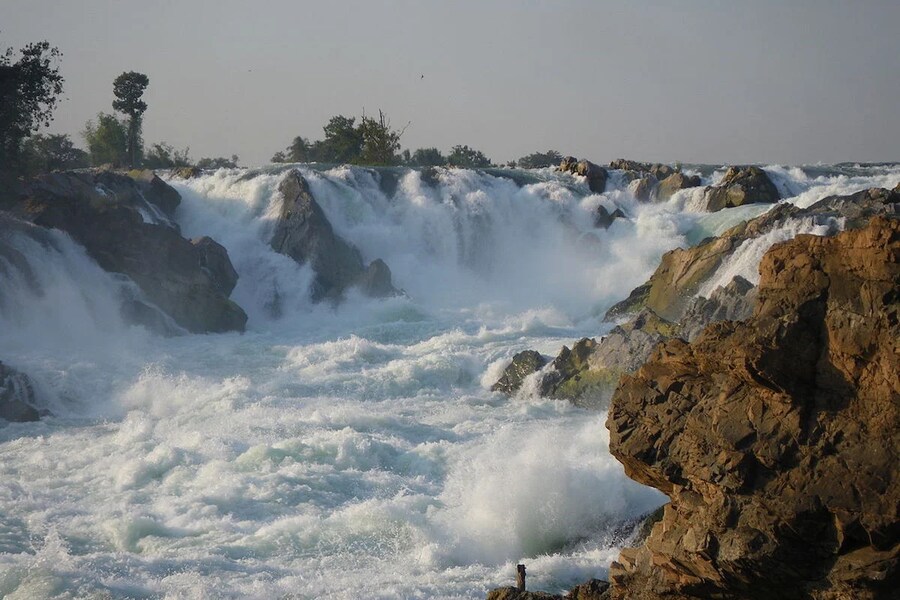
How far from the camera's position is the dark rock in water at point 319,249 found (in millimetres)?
35188

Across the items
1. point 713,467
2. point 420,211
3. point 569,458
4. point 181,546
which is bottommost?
point 181,546

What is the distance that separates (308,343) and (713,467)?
74.8 ft

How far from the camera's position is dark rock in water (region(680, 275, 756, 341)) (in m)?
20.0

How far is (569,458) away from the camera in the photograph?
46.9 ft

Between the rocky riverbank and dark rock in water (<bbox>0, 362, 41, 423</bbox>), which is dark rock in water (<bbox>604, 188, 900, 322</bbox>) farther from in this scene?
the rocky riverbank

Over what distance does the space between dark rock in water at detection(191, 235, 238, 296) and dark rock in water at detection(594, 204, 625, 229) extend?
1491cm

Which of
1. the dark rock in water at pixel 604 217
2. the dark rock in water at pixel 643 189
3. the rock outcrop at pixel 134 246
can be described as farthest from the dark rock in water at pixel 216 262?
the dark rock in water at pixel 643 189

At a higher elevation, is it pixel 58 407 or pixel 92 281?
pixel 92 281

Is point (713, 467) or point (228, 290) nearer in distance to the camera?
point (713, 467)

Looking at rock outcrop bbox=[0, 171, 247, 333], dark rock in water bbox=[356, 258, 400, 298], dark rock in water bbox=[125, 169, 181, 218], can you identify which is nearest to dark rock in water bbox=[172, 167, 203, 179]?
dark rock in water bbox=[125, 169, 181, 218]

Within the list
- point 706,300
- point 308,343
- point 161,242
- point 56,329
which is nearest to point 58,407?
point 56,329

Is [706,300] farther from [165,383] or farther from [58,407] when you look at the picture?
[58,407]

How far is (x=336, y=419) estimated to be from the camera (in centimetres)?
1872

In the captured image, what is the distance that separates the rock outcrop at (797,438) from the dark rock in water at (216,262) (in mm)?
26900
